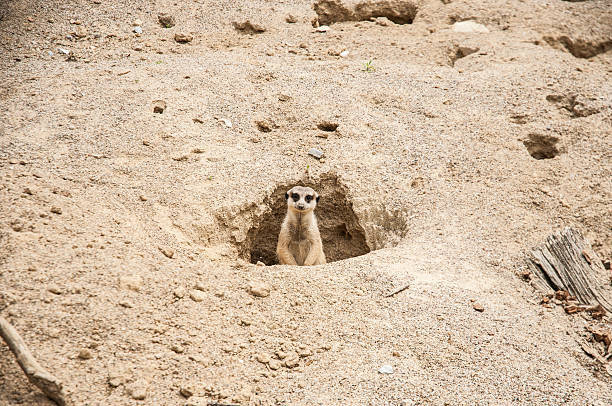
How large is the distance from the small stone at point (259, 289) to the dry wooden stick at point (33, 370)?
4.36ft

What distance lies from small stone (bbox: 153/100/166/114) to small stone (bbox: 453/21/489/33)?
408 cm

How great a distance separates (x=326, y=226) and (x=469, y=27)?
11.2ft

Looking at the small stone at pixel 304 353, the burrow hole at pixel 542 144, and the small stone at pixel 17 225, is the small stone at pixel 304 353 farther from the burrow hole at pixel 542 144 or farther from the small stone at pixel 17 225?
the burrow hole at pixel 542 144

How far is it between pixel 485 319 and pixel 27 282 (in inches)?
111

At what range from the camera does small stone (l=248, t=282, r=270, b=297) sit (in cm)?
360

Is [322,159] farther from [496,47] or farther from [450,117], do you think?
[496,47]

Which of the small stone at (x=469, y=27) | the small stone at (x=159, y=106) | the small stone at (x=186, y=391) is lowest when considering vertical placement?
the small stone at (x=186, y=391)

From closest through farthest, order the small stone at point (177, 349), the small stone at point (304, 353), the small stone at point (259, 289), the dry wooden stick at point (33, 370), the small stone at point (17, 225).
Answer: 1. the dry wooden stick at point (33, 370)
2. the small stone at point (177, 349)
3. the small stone at point (304, 353)
4. the small stone at point (17, 225)
5. the small stone at point (259, 289)

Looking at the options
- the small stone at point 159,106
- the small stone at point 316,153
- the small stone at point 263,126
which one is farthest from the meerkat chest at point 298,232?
the small stone at point 159,106

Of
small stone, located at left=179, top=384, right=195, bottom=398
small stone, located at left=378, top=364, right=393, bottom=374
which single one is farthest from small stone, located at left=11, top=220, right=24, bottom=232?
small stone, located at left=378, top=364, right=393, bottom=374

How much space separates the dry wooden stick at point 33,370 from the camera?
8.27 feet

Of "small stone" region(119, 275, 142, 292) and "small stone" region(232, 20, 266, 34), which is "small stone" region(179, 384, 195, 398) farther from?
"small stone" region(232, 20, 266, 34)

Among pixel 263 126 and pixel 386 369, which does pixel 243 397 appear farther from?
pixel 263 126

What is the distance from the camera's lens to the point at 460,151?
534cm
